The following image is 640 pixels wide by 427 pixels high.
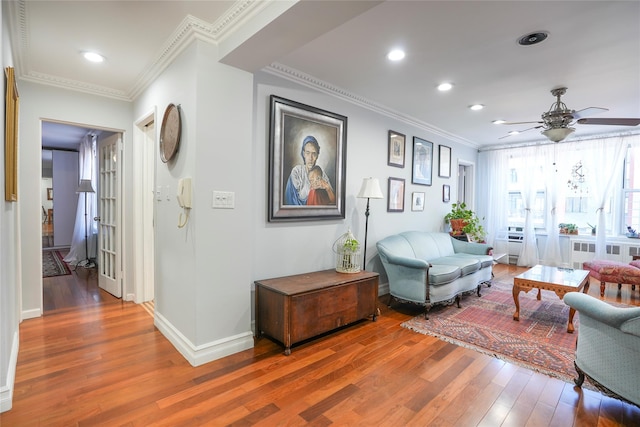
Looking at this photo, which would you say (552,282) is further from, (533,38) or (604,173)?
(604,173)

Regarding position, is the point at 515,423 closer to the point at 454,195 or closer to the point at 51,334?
the point at 51,334

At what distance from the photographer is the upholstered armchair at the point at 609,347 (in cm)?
177

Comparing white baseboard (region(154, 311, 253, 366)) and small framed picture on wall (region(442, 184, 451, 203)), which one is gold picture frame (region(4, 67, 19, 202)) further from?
small framed picture on wall (region(442, 184, 451, 203))

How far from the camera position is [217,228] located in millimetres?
2494

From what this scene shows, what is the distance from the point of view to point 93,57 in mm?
2803

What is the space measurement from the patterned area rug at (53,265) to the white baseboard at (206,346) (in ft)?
12.0

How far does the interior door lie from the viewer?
3930mm

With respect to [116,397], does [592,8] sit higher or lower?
higher

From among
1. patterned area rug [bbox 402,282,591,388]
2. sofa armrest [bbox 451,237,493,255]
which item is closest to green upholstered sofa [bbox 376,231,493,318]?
sofa armrest [bbox 451,237,493,255]

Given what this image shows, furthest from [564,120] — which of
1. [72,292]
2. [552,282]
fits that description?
[72,292]

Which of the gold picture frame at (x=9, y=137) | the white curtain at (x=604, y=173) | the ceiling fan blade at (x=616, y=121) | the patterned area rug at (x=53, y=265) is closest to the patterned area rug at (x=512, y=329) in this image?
the ceiling fan blade at (x=616, y=121)

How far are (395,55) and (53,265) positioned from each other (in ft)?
21.6

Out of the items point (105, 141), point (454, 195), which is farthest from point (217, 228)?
A: point (454, 195)

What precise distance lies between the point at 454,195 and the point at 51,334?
6140 mm
